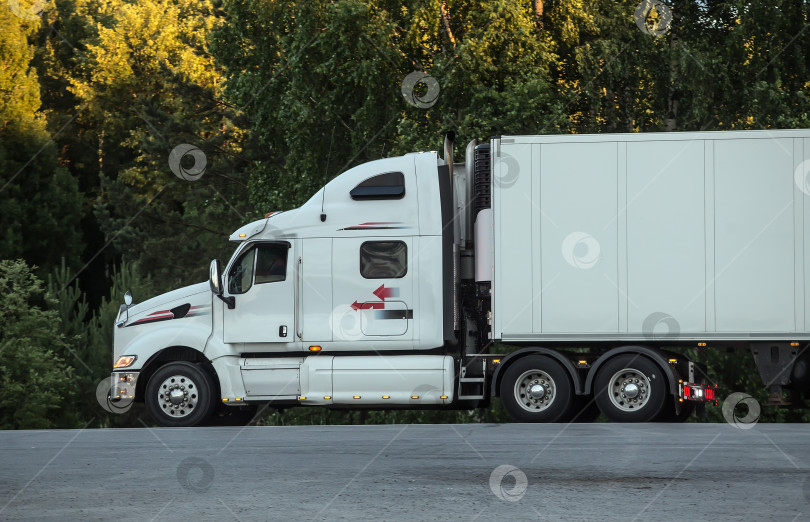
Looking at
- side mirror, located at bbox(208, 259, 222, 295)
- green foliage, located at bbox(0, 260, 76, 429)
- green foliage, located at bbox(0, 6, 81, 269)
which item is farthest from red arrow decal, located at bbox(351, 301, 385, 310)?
green foliage, located at bbox(0, 6, 81, 269)

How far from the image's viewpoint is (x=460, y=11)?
102 ft

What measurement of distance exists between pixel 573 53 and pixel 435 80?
3.68 m

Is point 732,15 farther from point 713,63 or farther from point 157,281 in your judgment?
point 157,281

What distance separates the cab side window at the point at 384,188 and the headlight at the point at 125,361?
11.8 feet

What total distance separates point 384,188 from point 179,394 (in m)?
3.72

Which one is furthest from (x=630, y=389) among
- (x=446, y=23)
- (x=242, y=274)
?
(x=446, y=23)

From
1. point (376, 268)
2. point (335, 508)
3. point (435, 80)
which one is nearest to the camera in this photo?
point (335, 508)

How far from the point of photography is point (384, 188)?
16.5m

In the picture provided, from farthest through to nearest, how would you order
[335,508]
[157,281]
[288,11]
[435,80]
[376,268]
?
[157,281] → [288,11] → [435,80] → [376,268] → [335,508]

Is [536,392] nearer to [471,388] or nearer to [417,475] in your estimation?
[471,388]

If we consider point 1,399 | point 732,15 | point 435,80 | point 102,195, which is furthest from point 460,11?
point 102,195

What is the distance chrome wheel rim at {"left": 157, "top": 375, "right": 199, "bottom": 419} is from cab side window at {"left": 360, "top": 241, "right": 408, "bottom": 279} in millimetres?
2673

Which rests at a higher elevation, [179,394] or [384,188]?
[384,188]

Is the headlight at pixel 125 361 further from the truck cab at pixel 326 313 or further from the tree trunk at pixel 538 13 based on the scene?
the tree trunk at pixel 538 13
